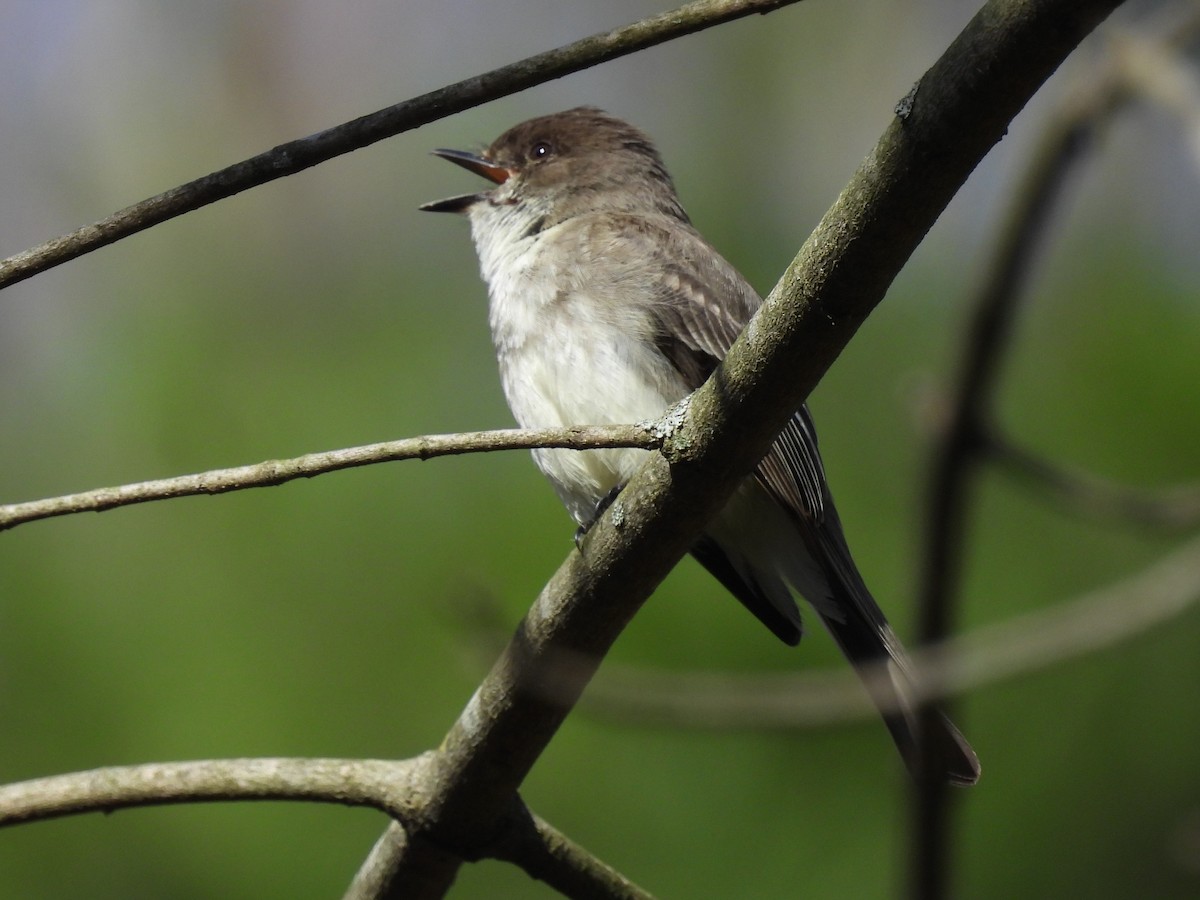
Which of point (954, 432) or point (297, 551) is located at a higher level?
point (954, 432)

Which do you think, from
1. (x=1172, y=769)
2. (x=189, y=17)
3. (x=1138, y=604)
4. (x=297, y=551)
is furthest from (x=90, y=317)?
(x=1138, y=604)

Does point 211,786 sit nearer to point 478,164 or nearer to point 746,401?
point 746,401

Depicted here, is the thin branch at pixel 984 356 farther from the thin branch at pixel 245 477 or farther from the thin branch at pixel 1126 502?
the thin branch at pixel 245 477

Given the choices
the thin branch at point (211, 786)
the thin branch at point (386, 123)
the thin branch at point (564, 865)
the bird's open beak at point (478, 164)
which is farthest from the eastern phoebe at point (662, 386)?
the thin branch at point (386, 123)

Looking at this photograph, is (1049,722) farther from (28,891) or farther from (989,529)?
(28,891)

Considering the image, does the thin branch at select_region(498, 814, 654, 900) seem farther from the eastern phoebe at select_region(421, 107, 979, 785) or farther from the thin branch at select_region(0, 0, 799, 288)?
the thin branch at select_region(0, 0, 799, 288)

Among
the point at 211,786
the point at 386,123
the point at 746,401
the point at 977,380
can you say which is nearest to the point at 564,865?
the point at 211,786
